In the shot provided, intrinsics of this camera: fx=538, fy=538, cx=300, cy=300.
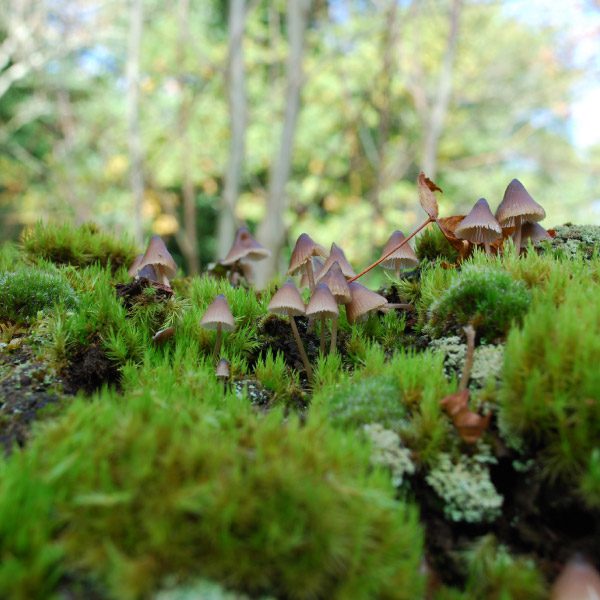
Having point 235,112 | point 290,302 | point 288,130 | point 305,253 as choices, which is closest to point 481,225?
point 305,253

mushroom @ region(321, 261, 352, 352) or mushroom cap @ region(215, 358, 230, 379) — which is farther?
mushroom @ region(321, 261, 352, 352)

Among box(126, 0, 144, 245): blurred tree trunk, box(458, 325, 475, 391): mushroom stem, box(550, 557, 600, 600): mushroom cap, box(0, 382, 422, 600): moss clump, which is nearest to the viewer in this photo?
box(0, 382, 422, 600): moss clump

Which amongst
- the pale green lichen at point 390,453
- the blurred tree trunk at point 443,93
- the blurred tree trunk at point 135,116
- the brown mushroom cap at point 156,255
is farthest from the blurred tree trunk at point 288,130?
the pale green lichen at point 390,453

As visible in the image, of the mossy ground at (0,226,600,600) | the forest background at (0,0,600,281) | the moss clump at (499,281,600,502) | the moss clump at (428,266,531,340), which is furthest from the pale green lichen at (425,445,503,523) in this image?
the forest background at (0,0,600,281)

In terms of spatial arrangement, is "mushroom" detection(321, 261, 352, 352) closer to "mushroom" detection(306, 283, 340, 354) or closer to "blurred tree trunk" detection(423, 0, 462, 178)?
"mushroom" detection(306, 283, 340, 354)

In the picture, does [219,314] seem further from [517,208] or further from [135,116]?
[135,116]

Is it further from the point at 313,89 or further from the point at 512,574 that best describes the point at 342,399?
the point at 313,89

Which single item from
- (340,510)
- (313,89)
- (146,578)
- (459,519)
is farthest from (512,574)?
(313,89)

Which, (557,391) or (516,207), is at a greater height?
(516,207)
